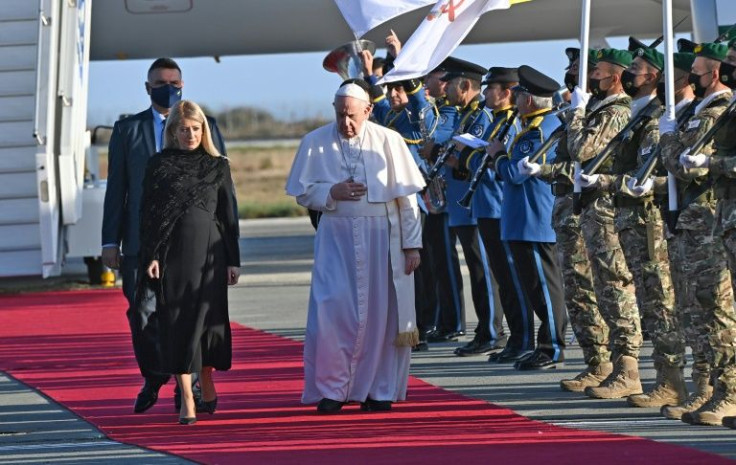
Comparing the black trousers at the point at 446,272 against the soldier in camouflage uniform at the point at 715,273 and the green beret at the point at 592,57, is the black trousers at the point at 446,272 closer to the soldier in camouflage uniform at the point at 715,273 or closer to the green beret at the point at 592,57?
the green beret at the point at 592,57

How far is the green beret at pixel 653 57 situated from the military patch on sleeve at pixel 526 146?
62.2 inches

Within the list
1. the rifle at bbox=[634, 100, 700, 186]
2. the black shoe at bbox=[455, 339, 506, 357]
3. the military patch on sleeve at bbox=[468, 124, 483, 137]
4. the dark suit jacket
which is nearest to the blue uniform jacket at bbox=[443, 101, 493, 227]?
the military patch on sleeve at bbox=[468, 124, 483, 137]

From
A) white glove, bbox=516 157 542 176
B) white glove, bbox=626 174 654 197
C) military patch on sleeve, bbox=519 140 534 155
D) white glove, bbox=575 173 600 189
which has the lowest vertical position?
white glove, bbox=626 174 654 197

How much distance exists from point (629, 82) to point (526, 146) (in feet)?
5.28

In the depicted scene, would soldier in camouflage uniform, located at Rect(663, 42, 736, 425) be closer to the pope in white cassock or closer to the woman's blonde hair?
the pope in white cassock

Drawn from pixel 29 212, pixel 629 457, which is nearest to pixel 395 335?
pixel 629 457

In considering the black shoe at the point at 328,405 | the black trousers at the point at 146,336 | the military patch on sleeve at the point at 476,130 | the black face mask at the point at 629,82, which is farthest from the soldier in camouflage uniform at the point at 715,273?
the military patch on sleeve at the point at 476,130

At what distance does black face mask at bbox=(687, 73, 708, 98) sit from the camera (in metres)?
7.26

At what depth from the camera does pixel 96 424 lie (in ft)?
26.9

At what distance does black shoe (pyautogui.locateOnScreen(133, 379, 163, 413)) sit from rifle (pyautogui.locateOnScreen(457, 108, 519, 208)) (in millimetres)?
2600

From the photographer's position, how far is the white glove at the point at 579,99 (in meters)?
8.21

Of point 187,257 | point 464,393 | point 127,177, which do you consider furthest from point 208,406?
point 464,393

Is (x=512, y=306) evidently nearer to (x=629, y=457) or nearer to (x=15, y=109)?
(x=629, y=457)

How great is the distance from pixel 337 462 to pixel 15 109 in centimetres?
965
